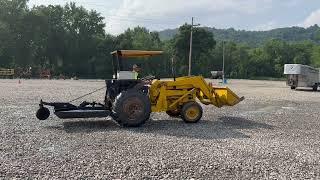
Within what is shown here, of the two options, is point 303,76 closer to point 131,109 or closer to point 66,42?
point 131,109

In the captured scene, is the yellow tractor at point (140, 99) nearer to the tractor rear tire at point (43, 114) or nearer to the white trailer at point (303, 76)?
the tractor rear tire at point (43, 114)

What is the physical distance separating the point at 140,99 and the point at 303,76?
110 ft

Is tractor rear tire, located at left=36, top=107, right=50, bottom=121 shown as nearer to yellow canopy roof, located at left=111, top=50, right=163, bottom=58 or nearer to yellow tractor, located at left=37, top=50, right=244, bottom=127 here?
yellow tractor, located at left=37, top=50, right=244, bottom=127

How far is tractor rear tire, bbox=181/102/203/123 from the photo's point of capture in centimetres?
1551

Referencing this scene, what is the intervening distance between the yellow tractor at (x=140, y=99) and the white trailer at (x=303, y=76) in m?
29.9

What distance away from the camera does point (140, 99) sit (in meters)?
14.4

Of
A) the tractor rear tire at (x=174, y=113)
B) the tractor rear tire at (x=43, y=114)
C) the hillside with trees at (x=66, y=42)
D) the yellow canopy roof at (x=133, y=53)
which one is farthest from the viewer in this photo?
the hillside with trees at (x=66, y=42)

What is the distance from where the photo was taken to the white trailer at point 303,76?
44.7 m

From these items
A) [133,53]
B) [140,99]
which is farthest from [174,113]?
[133,53]

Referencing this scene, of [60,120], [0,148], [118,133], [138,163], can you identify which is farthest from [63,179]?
[60,120]

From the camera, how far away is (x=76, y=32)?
8888cm

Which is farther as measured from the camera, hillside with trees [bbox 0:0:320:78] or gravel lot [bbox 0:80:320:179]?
hillside with trees [bbox 0:0:320:78]

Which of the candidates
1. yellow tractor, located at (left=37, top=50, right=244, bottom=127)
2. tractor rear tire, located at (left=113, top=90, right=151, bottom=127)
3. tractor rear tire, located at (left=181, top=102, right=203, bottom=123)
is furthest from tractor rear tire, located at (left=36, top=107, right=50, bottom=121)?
tractor rear tire, located at (left=181, top=102, right=203, bottom=123)

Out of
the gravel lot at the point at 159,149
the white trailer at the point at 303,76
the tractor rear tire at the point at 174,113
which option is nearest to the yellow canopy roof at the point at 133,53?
the tractor rear tire at the point at 174,113
